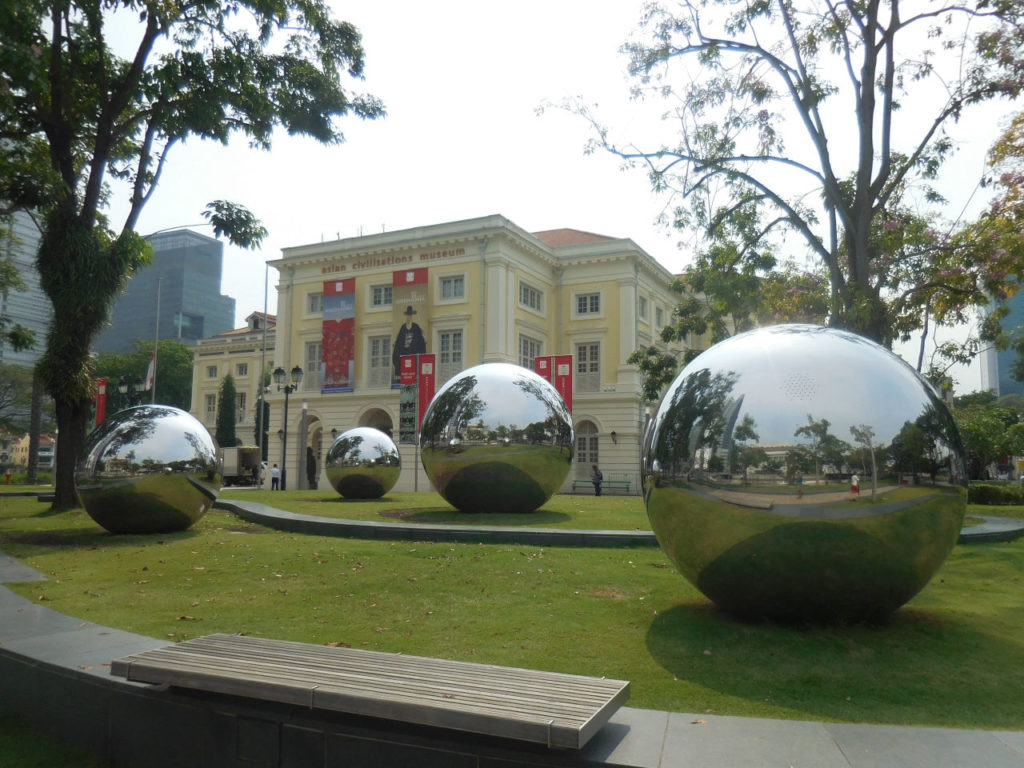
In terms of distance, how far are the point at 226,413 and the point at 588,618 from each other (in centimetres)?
6654

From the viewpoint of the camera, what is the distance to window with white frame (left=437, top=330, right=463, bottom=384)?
45625 mm

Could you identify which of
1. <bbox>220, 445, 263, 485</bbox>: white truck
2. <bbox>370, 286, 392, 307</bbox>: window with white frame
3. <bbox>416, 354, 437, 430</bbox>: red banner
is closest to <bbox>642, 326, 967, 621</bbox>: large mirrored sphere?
<bbox>416, 354, 437, 430</bbox>: red banner

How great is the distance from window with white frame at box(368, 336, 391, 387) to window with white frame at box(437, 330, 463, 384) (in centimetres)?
351

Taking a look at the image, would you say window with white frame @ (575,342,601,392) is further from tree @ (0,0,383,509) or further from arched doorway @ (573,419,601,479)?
tree @ (0,0,383,509)

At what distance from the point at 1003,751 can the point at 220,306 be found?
196430 mm

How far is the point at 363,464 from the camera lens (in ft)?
66.4

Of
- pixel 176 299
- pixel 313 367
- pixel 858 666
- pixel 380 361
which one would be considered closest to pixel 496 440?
pixel 858 666

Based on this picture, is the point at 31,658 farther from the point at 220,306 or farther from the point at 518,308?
the point at 220,306

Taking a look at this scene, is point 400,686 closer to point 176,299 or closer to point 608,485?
point 608,485

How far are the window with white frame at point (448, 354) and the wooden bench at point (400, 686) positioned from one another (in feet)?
134

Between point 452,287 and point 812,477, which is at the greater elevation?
point 452,287

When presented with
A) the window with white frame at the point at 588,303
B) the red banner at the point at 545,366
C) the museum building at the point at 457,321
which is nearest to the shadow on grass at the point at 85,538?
the red banner at the point at 545,366

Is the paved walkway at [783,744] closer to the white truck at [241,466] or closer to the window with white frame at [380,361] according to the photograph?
the window with white frame at [380,361]

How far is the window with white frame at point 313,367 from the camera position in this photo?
49.5 meters
